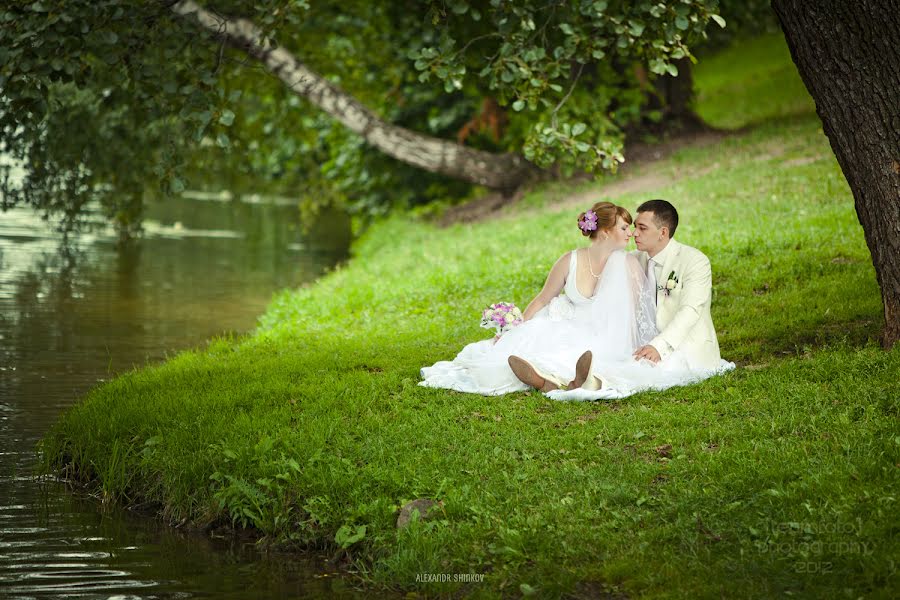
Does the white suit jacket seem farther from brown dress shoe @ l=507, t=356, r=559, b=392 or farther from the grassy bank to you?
brown dress shoe @ l=507, t=356, r=559, b=392

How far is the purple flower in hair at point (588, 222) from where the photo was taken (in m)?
10.0

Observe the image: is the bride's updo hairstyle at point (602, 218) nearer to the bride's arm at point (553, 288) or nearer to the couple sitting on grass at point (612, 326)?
the couple sitting on grass at point (612, 326)

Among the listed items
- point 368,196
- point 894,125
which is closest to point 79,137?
point 368,196

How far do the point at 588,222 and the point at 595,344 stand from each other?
1147 mm

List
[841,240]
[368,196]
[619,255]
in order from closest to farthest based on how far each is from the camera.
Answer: [619,255] → [841,240] → [368,196]

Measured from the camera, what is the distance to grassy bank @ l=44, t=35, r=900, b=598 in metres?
6.46

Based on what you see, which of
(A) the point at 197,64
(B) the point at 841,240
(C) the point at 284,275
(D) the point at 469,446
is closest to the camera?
(D) the point at 469,446

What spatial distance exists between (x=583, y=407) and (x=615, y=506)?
2.11 m

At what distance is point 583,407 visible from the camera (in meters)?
9.20

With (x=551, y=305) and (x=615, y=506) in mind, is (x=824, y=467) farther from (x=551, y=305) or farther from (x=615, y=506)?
(x=551, y=305)

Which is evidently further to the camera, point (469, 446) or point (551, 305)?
point (551, 305)

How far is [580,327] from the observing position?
391 inches

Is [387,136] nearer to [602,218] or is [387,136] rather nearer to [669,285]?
[602,218]

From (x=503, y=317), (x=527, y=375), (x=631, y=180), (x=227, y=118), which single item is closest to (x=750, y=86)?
(x=631, y=180)
